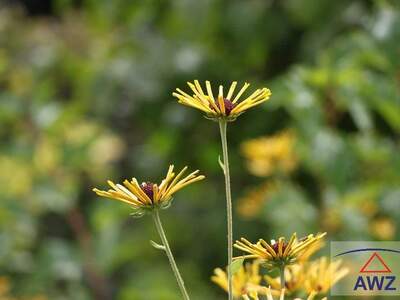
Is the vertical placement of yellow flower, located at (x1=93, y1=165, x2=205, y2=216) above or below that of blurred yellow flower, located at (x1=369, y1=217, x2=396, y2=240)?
below

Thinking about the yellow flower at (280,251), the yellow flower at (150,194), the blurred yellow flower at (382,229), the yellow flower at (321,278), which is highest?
the blurred yellow flower at (382,229)

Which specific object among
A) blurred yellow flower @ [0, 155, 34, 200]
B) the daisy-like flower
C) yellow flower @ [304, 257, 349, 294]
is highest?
blurred yellow flower @ [0, 155, 34, 200]

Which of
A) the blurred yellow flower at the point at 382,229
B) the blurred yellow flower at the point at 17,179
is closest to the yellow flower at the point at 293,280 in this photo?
the blurred yellow flower at the point at 382,229

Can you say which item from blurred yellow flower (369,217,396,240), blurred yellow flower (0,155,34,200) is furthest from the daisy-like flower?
blurred yellow flower (0,155,34,200)

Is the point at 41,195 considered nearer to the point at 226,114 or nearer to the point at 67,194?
the point at 67,194

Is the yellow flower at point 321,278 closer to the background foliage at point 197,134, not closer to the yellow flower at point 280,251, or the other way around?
the yellow flower at point 280,251

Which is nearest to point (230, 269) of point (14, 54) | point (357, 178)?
point (357, 178)

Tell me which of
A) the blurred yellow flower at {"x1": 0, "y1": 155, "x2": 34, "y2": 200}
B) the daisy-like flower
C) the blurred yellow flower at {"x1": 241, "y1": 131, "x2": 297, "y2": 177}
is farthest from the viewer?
the blurred yellow flower at {"x1": 0, "y1": 155, "x2": 34, "y2": 200}

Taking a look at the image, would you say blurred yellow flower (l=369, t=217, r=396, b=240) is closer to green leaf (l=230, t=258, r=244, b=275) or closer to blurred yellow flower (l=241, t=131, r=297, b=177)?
blurred yellow flower (l=241, t=131, r=297, b=177)
